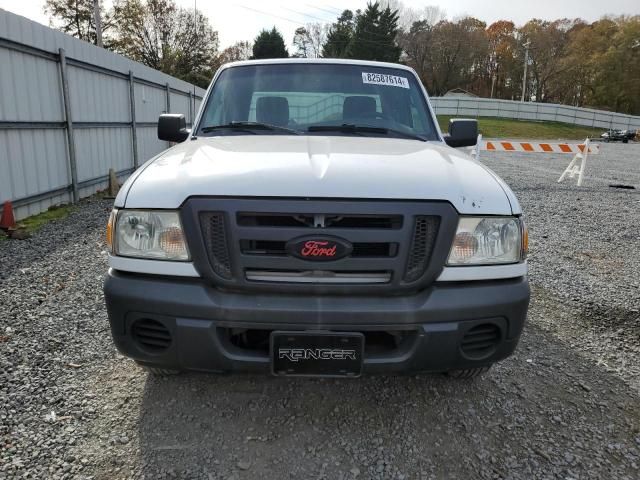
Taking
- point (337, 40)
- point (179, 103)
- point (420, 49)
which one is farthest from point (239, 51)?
point (179, 103)

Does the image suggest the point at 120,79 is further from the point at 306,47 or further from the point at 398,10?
the point at 306,47

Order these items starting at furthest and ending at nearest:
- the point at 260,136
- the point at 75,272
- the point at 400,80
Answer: the point at 75,272 → the point at 400,80 → the point at 260,136

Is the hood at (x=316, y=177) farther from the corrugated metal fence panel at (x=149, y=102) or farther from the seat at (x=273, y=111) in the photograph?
the corrugated metal fence panel at (x=149, y=102)

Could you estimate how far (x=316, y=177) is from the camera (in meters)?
2.07

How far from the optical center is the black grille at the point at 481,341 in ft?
6.86

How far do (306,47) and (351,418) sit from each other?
78358 mm

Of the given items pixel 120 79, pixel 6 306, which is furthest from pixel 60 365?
pixel 120 79

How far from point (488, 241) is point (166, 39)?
1812 inches

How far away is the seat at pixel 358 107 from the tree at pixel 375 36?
56.1m

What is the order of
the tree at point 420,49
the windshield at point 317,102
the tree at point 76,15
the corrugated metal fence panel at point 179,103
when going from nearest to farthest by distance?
the windshield at point 317,102 < the corrugated metal fence panel at point 179,103 < the tree at point 76,15 < the tree at point 420,49

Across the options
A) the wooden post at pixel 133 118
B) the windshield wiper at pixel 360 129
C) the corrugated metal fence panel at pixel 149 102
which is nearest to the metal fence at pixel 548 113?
the corrugated metal fence panel at pixel 149 102

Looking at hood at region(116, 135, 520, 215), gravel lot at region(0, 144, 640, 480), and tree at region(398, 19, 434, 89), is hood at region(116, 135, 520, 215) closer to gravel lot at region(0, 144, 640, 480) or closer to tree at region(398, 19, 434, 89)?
gravel lot at region(0, 144, 640, 480)

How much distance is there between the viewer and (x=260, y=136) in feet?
9.85

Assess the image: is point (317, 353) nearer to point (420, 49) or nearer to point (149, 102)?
point (149, 102)
